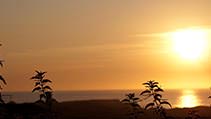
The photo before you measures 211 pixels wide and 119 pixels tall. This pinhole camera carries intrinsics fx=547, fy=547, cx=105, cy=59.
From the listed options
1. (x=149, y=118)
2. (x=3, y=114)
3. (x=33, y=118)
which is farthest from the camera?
(x=149, y=118)

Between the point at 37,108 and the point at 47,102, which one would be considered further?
the point at 37,108

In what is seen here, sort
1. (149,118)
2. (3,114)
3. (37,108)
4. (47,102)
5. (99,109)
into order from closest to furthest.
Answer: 1. (47,102)
2. (3,114)
3. (37,108)
4. (149,118)
5. (99,109)

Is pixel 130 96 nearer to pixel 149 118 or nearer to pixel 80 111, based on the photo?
pixel 149 118

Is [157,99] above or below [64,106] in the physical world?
below

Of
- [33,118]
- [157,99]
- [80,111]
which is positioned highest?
[80,111]

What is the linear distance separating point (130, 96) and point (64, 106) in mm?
60106

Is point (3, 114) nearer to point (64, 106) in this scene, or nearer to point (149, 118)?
point (149, 118)

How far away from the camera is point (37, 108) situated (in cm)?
5725

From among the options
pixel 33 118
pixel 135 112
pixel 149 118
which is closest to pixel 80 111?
pixel 149 118

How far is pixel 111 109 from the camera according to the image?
271 feet

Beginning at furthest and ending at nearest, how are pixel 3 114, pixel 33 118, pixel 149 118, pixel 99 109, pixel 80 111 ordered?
1. pixel 99 109
2. pixel 80 111
3. pixel 149 118
4. pixel 33 118
5. pixel 3 114

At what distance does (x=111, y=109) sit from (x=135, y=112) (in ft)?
199

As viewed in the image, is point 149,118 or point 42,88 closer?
point 42,88

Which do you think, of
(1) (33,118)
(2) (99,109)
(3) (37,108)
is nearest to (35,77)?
(1) (33,118)
